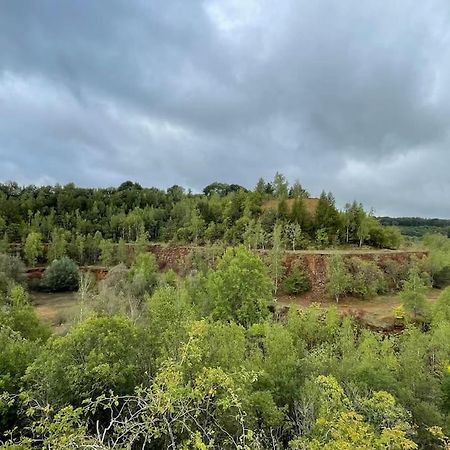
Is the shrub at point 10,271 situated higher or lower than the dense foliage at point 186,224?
lower

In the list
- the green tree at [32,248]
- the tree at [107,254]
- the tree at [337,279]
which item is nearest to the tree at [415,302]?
the tree at [337,279]

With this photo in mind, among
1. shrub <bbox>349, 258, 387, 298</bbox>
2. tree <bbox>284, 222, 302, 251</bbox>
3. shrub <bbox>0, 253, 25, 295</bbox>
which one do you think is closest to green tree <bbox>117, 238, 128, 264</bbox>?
shrub <bbox>0, 253, 25, 295</bbox>

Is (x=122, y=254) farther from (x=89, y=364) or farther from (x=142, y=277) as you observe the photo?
(x=89, y=364)

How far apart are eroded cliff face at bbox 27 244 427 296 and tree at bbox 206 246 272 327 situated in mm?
22350

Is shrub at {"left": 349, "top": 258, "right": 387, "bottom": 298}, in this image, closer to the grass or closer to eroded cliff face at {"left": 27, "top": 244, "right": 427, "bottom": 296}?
eroded cliff face at {"left": 27, "top": 244, "right": 427, "bottom": 296}

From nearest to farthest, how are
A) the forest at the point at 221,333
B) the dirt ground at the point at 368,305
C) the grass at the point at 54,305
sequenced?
the forest at the point at 221,333, the dirt ground at the point at 368,305, the grass at the point at 54,305

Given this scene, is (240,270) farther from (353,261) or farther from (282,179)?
(282,179)

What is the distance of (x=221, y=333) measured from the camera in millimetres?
20828

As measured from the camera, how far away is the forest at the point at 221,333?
12391 mm

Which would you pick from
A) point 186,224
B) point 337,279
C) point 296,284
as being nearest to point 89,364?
point 337,279

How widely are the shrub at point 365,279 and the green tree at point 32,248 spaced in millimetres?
59331

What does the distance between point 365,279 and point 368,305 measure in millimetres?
5182

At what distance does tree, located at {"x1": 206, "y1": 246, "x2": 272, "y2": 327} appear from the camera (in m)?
39.6

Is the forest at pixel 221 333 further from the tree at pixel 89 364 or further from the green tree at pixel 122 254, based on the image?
the green tree at pixel 122 254
